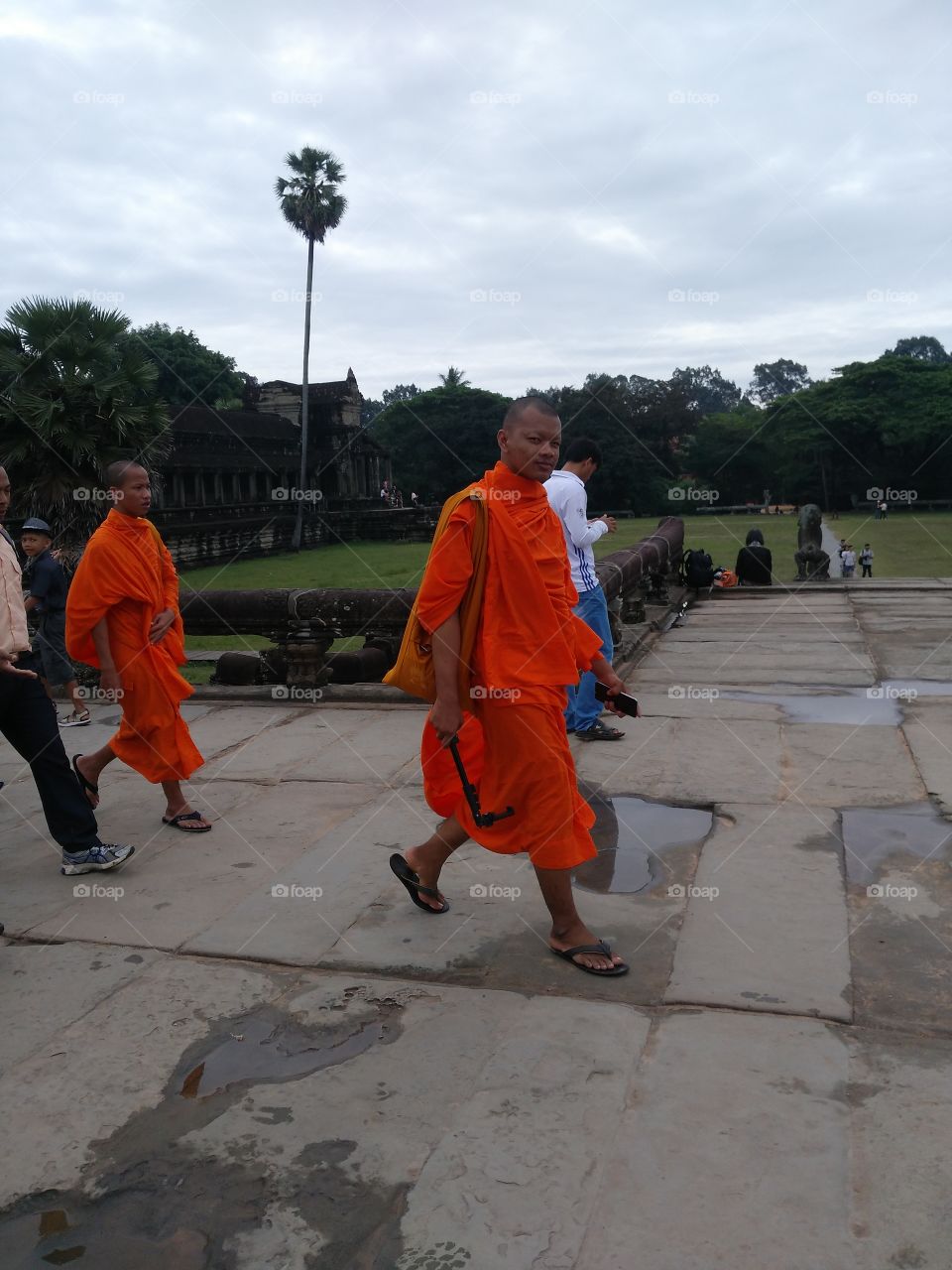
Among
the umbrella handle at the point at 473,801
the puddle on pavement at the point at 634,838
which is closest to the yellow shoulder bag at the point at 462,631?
the umbrella handle at the point at 473,801

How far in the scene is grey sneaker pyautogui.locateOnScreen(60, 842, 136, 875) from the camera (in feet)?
13.2

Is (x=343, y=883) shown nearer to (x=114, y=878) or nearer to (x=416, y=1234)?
(x=114, y=878)

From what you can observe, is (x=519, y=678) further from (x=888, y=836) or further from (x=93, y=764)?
(x=93, y=764)

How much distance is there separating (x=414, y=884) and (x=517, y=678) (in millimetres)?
856

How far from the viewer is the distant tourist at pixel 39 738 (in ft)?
12.6

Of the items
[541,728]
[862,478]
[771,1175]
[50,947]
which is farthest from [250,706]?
[862,478]

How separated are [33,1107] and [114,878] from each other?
1.55 meters

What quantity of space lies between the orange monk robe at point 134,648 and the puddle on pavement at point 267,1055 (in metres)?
1.92

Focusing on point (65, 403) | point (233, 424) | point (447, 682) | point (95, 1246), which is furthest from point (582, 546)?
point (233, 424)

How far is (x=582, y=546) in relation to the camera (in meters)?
5.48

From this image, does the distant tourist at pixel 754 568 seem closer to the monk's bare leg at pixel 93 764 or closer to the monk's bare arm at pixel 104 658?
the monk's bare leg at pixel 93 764

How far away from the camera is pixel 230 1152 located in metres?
2.33

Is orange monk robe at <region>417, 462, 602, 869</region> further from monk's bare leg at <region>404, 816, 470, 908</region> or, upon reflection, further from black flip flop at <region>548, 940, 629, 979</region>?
black flip flop at <region>548, 940, 629, 979</region>

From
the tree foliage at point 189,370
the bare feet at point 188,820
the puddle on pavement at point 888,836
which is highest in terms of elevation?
the tree foliage at point 189,370
